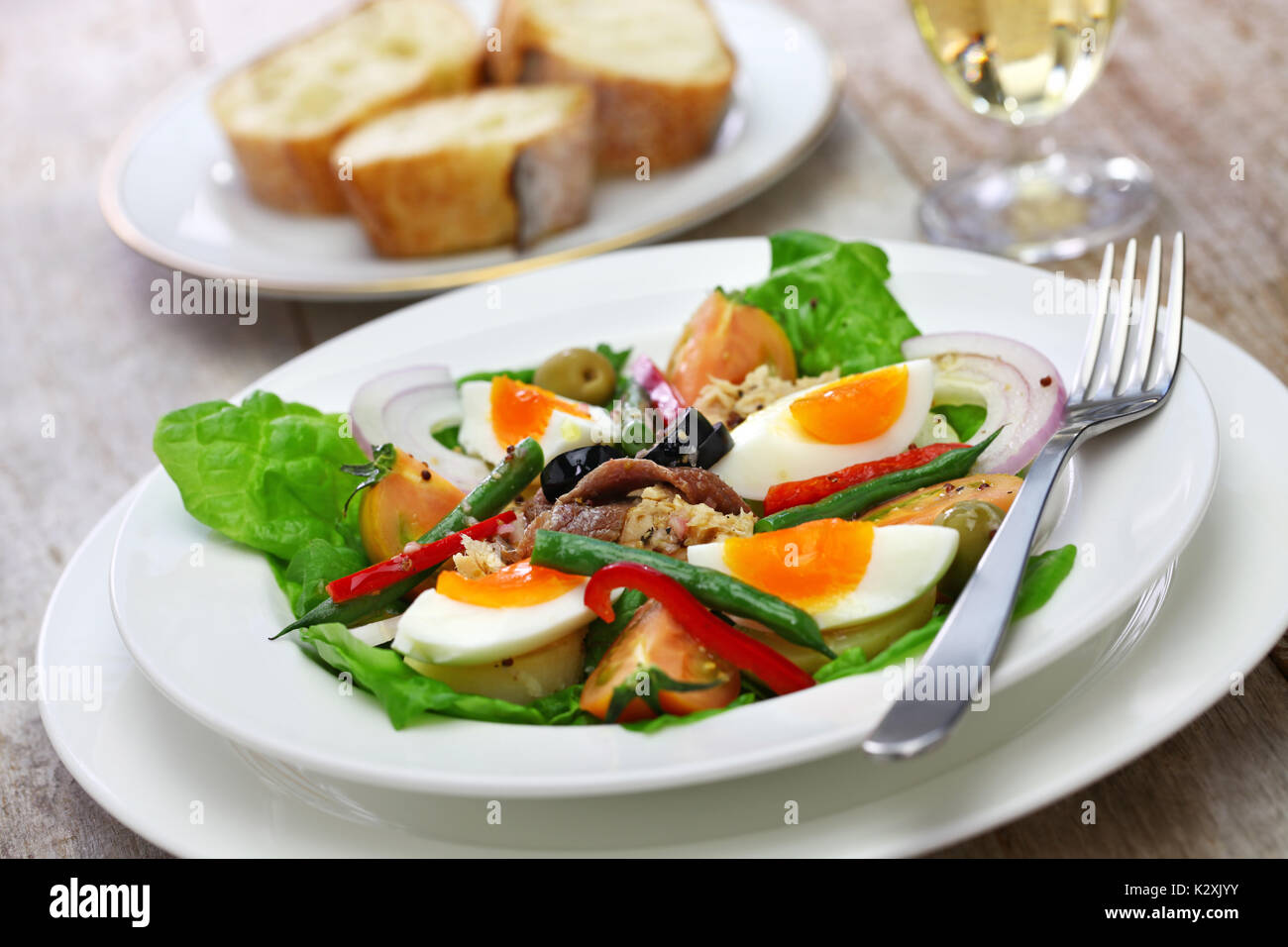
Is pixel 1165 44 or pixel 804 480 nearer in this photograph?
pixel 804 480

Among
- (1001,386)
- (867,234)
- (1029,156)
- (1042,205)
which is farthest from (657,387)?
(1029,156)

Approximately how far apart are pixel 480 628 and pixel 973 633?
2.92ft

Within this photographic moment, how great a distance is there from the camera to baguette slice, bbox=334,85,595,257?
429cm

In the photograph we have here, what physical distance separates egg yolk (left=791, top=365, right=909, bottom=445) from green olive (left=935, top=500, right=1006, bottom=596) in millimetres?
480

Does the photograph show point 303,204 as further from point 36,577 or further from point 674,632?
point 674,632

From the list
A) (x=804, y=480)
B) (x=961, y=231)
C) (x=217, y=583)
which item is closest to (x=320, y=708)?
(x=217, y=583)

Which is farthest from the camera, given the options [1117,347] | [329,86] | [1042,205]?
[329,86]

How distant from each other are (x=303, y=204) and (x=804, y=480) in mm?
2805

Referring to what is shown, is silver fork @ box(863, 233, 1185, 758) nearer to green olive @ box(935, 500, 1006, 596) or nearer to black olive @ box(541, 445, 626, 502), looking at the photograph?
green olive @ box(935, 500, 1006, 596)

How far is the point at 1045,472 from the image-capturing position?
230cm

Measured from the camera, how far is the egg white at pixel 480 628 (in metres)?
2.24

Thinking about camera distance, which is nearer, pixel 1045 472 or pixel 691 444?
pixel 1045 472

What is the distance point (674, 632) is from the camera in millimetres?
2176

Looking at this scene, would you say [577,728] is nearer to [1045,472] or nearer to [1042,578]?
[1042,578]
